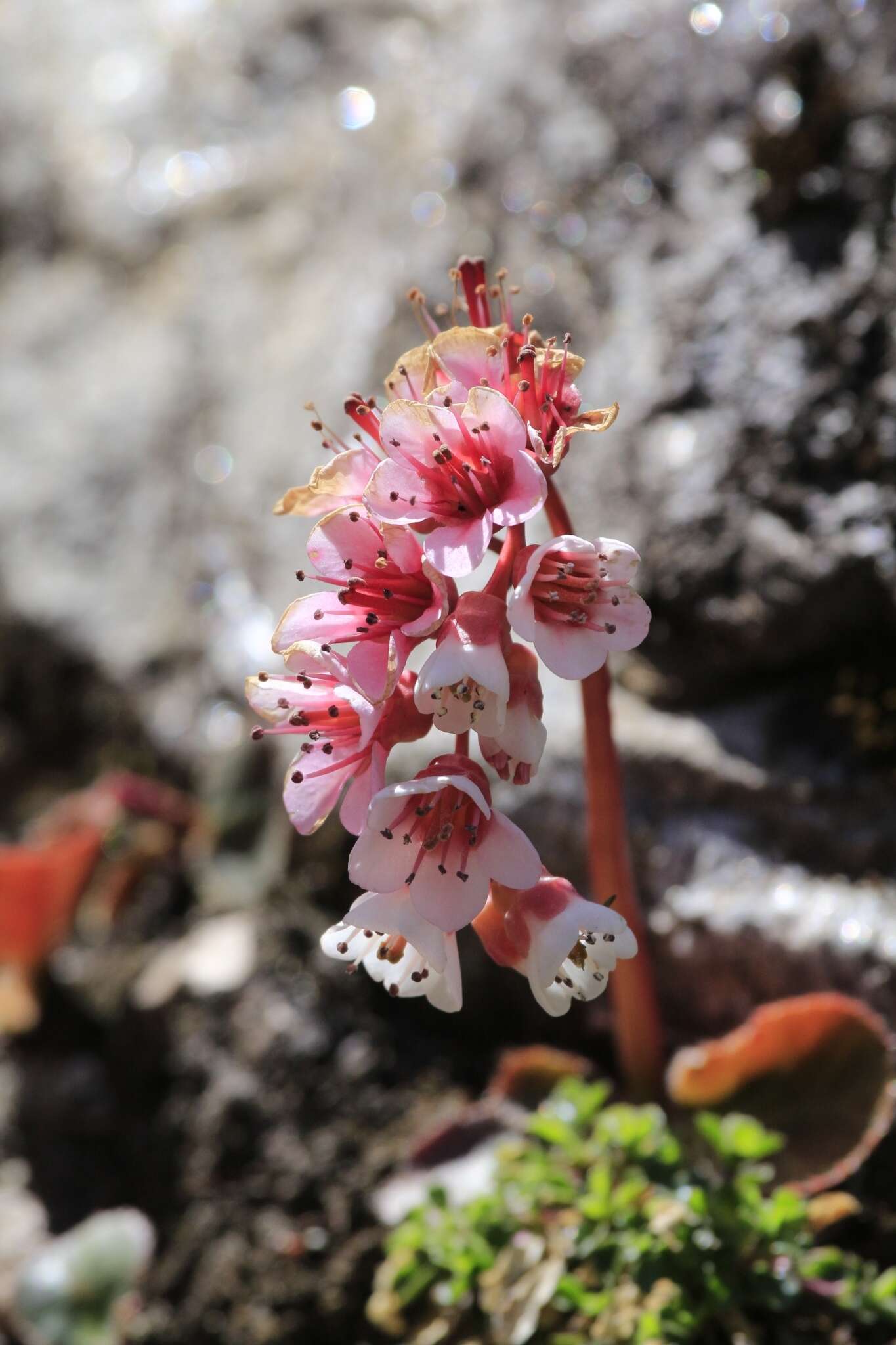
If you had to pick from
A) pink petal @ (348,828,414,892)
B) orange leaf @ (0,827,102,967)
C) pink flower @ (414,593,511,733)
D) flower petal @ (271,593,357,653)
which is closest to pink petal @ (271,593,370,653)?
flower petal @ (271,593,357,653)

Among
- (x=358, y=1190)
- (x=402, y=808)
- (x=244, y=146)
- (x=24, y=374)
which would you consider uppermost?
(x=244, y=146)

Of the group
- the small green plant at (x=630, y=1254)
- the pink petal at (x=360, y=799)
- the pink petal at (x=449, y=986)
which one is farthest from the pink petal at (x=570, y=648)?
the small green plant at (x=630, y=1254)

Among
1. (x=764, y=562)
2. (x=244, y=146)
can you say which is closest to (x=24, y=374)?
(x=244, y=146)

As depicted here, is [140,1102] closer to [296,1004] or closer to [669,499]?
[296,1004]

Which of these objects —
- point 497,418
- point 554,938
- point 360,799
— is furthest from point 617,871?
point 497,418

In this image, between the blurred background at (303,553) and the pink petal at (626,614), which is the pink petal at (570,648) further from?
the blurred background at (303,553)

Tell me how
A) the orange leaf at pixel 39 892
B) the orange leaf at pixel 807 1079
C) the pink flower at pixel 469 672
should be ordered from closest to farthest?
the pink flower at pixel 469 672 < the orange leaf at pixel 807 1079 < the orange leaf at pixel 39 892

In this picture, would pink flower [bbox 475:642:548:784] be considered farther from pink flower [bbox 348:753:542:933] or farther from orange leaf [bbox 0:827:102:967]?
orange leaf [bbox 0:827:102:967]
